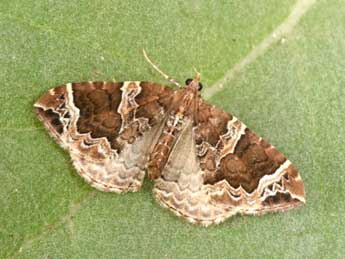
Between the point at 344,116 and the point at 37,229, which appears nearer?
the point at 37,229

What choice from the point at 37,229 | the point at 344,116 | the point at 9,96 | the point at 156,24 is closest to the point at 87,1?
the point at 156,24

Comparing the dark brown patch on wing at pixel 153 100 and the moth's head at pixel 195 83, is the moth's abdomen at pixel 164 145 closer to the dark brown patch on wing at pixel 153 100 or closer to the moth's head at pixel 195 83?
the dark brown patch on wing at pixel 153 100

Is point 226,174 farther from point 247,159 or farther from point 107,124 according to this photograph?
point 107,124

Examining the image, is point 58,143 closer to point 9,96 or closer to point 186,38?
point 9,96

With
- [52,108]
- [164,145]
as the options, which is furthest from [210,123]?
[52,108]

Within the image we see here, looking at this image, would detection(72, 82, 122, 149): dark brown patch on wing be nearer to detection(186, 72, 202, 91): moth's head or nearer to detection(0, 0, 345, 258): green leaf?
detection(0, 0, 345, 258): green leaf

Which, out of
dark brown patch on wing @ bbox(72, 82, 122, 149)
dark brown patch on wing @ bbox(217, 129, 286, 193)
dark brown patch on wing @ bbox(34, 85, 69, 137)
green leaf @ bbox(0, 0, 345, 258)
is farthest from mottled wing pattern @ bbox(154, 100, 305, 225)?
dark brown patch on wing @ bbox(34, 85, 69, 137)
